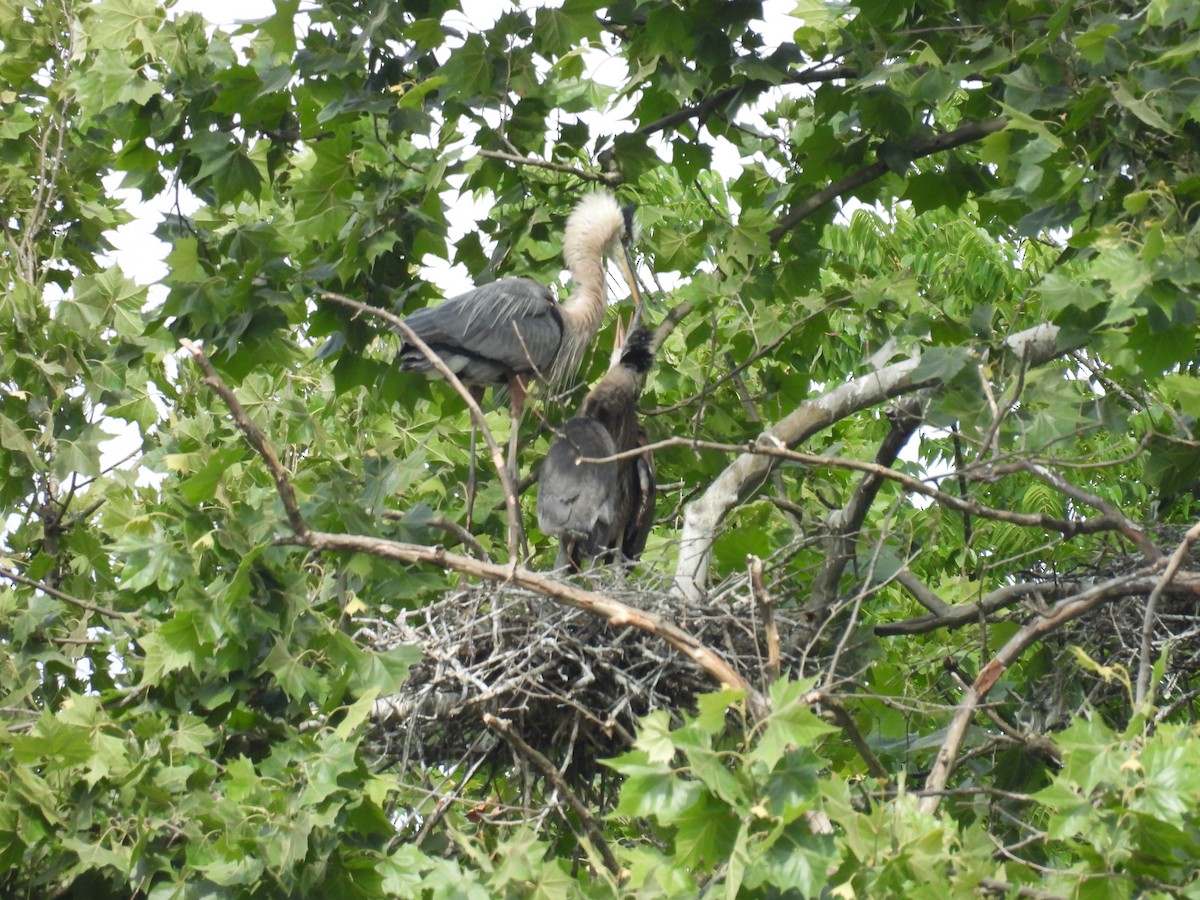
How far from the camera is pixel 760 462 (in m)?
4.61

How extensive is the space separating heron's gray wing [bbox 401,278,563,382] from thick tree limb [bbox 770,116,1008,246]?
4.07 ft

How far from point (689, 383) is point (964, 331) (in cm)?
241

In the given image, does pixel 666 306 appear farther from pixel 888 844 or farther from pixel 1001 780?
pixel 888 844

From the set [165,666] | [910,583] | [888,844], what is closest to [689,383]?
[910,583]

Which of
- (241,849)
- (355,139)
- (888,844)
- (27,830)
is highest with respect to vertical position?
(355,139)

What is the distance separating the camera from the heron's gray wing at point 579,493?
5602 millimetres

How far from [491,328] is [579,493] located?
0.82 m

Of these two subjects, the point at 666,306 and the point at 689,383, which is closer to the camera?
the point at 689,383

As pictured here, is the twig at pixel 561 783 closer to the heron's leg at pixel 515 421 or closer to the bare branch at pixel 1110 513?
the bare branch at pixel 1110 513

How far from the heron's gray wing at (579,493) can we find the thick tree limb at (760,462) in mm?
929

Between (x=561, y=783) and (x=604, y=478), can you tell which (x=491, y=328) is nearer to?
(x=604, y=478)

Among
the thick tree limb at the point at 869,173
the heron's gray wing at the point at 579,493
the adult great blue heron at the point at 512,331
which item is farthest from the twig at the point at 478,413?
the thick tree limb at the point at 869,173

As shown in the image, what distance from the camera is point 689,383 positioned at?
708 centimetres

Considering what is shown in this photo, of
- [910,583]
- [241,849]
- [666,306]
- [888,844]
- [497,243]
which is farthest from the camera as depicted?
[666,306]
